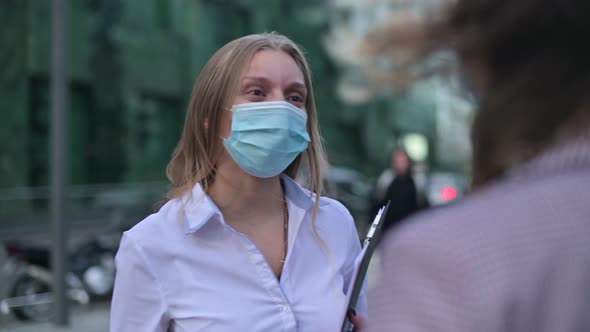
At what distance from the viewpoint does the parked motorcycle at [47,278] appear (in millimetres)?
7781

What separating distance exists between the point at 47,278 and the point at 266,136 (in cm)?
628

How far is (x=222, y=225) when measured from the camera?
2146 millimetres

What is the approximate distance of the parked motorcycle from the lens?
778 centimetres

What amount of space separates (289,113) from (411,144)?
24.4 metres

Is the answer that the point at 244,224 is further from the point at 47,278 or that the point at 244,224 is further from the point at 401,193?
the point at 47,278


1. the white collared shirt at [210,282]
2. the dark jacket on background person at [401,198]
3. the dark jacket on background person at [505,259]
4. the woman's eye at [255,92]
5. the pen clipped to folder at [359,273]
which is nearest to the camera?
the dark jacket on background person at [505,259]

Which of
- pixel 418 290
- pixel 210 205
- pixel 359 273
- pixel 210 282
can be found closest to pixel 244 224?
pixel 210 205

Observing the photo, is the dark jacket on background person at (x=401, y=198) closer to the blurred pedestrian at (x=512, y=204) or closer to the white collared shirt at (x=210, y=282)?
the white collared shirt at (x=210, y=282)

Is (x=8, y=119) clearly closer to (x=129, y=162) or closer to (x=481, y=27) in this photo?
(x=129, y=162)

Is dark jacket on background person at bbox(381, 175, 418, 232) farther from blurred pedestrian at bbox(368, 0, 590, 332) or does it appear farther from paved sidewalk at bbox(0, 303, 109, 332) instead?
blurred pedestrian at bbox(368, 0, 590, 332)

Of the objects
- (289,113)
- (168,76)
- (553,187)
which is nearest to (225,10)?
(168,76)

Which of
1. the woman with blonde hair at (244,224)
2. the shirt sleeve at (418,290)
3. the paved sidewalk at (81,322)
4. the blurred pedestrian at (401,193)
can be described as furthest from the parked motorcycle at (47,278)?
the shirt sleeve at (418,290)

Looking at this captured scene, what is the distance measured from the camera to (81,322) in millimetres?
7648

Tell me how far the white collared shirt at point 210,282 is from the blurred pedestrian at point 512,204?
1.15 meters
